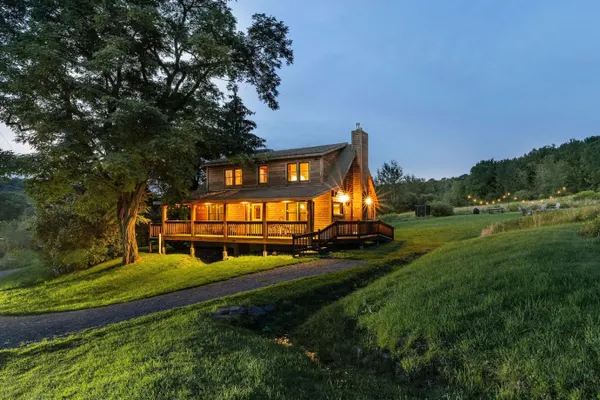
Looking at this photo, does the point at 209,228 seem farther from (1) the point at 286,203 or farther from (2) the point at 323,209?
(2) the point at 323,209

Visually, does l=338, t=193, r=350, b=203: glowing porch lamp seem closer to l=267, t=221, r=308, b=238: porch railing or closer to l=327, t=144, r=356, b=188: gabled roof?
l=327, t=144, r=356, b=188: gabled roof

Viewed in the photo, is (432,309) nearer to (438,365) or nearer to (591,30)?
(438,365)

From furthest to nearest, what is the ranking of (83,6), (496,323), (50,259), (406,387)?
(50,259) → (83,6) → (496,323) → (406,387)

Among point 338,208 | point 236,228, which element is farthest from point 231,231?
point 338,208

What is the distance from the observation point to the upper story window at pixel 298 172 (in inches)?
852

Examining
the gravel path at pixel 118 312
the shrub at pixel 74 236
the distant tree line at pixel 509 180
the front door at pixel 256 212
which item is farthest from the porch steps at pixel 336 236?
the distant tree line at pixel 509 180

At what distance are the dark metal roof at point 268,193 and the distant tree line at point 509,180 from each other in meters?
29.6

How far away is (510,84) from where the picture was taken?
9869 centimetres

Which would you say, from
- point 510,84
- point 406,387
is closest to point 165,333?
point 406,387

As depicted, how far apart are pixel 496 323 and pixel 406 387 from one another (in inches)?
62.7

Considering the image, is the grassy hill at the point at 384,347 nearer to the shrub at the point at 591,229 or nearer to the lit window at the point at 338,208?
the shrub at the point at 591,229

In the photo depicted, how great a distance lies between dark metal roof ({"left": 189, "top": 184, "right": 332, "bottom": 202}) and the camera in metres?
18.6

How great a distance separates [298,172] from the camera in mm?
21812

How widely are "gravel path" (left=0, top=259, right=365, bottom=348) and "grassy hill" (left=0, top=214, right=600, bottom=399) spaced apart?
1.25 metres
